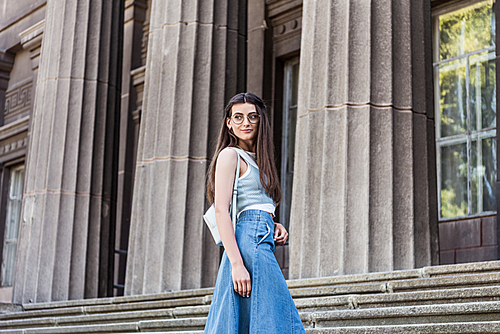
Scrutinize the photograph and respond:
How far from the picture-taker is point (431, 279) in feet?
19.9

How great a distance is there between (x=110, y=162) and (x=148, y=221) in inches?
107

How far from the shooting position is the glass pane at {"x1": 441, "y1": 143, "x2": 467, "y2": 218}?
11711 mm

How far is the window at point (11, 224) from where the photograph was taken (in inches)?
774

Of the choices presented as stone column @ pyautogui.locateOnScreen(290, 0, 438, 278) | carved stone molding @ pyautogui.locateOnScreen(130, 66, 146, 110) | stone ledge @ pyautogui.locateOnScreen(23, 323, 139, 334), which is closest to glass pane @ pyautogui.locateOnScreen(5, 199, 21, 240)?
carved stone molding @ pyautogui.locateOnScreen(130, 66, 146, 110)

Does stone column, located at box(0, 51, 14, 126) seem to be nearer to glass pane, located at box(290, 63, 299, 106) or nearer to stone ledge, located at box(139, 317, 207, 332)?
glass pane, located at box(290, 63, 299, 106)

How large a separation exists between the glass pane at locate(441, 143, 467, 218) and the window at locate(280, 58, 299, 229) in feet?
11.4

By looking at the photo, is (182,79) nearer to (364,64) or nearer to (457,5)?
(364,64)

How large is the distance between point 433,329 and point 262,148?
1893 millimetres

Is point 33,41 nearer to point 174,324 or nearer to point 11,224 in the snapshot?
point 11,224

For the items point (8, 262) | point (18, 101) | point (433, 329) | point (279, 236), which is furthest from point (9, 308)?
point (18, 101)

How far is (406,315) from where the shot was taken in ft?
17.5

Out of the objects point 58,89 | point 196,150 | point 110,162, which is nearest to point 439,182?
point 196,150

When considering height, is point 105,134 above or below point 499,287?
above

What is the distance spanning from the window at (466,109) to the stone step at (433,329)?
6.64 meters
